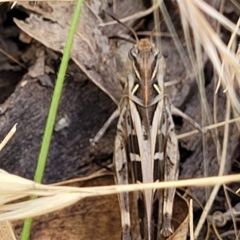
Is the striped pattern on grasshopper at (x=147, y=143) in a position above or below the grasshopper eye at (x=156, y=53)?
below

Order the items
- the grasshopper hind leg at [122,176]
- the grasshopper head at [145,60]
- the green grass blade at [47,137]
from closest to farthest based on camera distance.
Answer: the green grass blade at [47,137], the grasshopper hind leg at [122,176], the grasshopper head at [145,60]

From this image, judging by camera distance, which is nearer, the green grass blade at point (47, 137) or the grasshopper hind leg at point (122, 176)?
the green grass blade at point (47, 137)

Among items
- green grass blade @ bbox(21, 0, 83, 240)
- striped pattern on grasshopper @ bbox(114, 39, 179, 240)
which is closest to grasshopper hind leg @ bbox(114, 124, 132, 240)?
striped pattern on grasshopper @ bbox(114, 39, 179, 240)

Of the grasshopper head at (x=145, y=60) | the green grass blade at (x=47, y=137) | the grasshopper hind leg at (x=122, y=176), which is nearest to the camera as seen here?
the green grass blade at (x=47, y=137)

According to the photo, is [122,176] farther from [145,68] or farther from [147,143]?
[145,68]

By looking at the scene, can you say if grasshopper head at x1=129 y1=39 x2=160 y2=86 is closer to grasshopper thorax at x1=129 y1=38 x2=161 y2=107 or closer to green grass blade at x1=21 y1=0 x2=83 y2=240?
grasshopper thorax at x1=129 y1=38 x2=161 y2=107

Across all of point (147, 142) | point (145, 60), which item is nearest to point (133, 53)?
point (145, 60)

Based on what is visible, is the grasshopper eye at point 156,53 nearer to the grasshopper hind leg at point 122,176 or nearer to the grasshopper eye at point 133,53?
the grasshopper eye at point 133,53

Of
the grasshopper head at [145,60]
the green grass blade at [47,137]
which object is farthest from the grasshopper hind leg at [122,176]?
the green grass blade at [47,137]

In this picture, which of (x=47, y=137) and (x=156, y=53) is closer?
(x=47, y=137)
